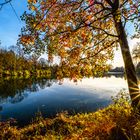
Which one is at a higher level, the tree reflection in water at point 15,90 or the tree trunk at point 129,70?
the tree trunk at point 129,70

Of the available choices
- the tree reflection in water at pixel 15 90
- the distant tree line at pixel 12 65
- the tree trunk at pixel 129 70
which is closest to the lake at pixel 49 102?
the tree reflection in water at pixel 15 90

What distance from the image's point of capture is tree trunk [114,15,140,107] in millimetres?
12391

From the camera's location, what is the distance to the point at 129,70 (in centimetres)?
1262

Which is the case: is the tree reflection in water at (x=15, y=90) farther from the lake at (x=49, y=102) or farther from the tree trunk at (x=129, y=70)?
the tree trunk at (x=129, y=70)

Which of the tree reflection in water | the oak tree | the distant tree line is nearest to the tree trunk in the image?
the oak tree

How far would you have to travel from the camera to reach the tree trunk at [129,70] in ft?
40.7

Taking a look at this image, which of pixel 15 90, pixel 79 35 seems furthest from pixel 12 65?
pixel 79 35

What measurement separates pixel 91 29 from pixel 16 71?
397ft

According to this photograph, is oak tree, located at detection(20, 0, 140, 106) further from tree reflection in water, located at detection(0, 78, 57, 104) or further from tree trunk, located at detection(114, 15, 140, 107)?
tree reflection in water, located at detection(0, 78, 57, 104)

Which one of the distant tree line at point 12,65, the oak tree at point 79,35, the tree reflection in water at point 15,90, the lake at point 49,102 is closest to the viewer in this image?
the oak tree at point 79,35

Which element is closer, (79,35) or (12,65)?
(79,35)

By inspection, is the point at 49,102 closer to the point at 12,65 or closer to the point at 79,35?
the point at 79,35

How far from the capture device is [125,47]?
41.6 ft

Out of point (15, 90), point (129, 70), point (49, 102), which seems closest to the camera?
point (129, 70)
